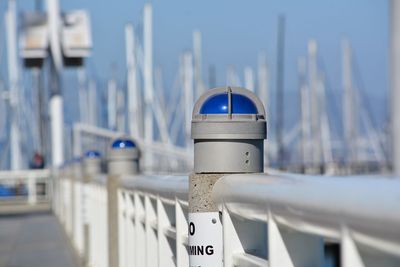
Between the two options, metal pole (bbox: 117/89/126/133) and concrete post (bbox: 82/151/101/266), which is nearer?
concrete post (bbox: 82/151/101/266)

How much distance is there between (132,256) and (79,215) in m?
8.55

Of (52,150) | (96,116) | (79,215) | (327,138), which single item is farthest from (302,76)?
(79,215)

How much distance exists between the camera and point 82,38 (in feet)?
135

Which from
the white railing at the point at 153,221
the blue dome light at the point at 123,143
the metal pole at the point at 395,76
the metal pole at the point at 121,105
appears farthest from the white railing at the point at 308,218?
the metal pole at the point at 121,105

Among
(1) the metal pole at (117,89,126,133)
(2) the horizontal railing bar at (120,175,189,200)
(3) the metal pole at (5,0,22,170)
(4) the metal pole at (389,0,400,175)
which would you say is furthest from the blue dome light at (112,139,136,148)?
(1) the metal pole at (117,89,126,133)

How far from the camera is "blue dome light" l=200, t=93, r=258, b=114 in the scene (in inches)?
194

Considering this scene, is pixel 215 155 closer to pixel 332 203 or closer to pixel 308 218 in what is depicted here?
pixel 308 218

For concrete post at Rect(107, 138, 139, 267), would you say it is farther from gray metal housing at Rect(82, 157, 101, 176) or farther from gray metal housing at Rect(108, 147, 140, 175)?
gray metal housing at Rect(82, 157, 101, 176)

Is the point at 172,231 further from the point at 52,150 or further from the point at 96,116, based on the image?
the point at 96,116

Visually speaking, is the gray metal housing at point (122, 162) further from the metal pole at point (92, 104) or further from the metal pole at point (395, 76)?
the metal pole at point (92, 104)

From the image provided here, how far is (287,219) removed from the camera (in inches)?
131

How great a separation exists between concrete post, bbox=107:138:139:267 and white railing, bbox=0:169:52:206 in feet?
96.4

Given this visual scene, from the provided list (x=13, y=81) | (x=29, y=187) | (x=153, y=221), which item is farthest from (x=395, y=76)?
(x=13, y=81)

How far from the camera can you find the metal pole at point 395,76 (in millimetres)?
7031
